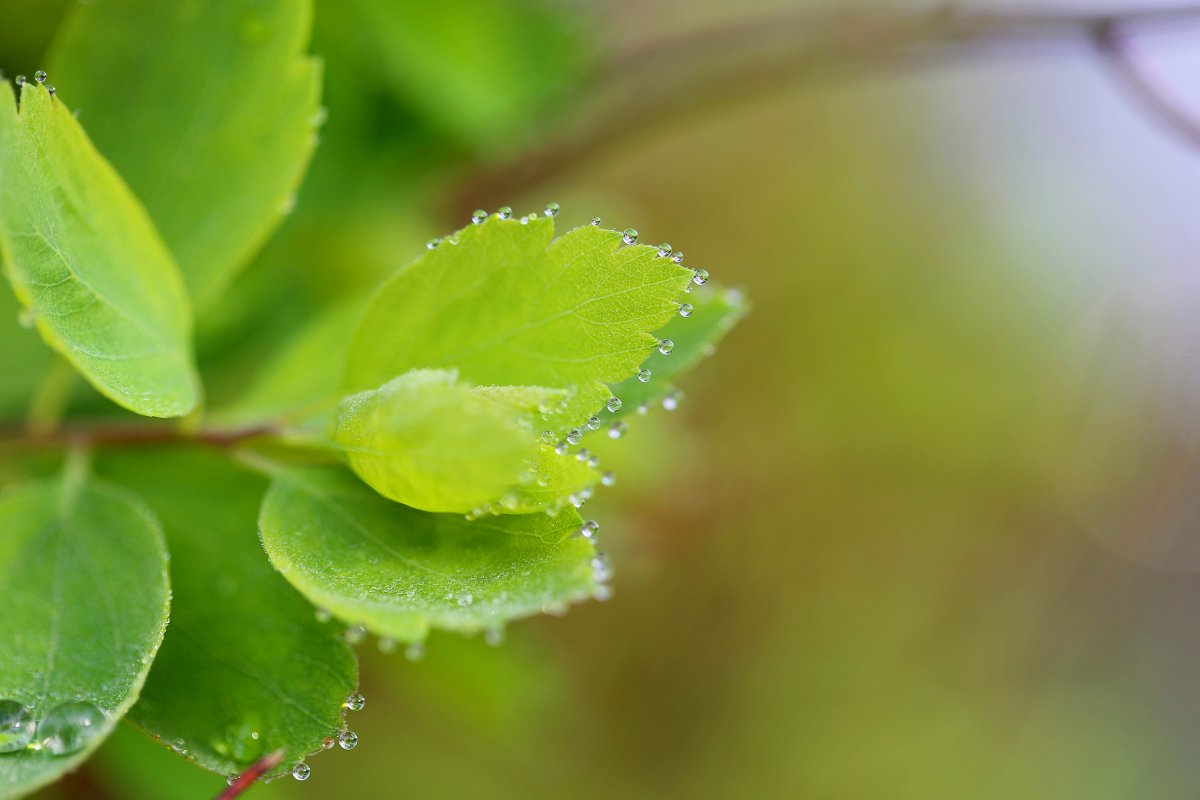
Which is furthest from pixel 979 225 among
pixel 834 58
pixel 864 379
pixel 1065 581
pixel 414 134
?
pixel 414 134

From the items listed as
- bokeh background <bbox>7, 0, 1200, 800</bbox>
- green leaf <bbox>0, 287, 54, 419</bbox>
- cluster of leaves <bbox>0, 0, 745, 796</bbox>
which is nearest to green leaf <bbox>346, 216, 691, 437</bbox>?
cluster of leaves <bbox>0, 0, 745, 796</bbox>

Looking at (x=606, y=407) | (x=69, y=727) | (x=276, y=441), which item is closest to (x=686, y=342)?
(x=606, y=407)

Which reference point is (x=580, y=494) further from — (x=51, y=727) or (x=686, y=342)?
(x=51, y=727)

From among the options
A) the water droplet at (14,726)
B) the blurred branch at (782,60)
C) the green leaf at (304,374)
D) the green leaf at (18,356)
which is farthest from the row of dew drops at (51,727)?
the blurred branch at (782,60)

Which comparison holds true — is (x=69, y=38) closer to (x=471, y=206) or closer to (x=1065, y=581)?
(x=471, y=206)

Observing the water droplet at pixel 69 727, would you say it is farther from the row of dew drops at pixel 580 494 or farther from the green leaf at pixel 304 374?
the green leaf at pixel 304 374

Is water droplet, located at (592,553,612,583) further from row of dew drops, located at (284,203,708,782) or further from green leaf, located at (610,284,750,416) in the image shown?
green leaf, located at (610,284,750,416)
